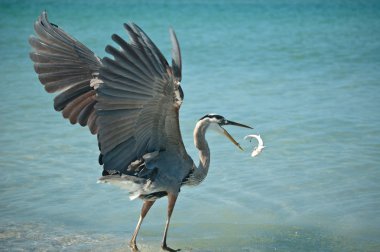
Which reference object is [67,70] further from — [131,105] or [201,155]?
[201,155]

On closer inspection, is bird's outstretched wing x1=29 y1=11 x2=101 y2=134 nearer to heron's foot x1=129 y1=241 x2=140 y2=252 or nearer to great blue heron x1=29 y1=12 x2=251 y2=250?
great blue heron x1=29 y1=12 x2=251 y2=250

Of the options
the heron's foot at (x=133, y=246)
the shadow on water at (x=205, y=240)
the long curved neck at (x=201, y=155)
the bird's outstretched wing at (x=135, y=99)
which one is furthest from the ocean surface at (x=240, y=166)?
the bird's outstretched wing at (x=135, y=99)

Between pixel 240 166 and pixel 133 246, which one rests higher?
pixel 240 166

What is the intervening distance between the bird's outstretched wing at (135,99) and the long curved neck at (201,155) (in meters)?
0.61

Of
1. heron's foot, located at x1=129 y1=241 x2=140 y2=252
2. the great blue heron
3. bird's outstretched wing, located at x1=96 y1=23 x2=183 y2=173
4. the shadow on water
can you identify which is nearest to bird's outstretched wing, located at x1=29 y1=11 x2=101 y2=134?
the great blue heron

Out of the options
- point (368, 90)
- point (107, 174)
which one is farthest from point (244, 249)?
point (368, 90)


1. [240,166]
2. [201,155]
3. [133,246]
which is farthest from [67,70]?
[240,166]

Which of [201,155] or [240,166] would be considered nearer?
[201,155]

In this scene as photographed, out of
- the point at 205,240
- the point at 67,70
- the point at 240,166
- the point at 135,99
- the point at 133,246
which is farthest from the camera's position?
the point at 240,166

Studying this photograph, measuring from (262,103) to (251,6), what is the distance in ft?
58.6

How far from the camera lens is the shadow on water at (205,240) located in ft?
20.6

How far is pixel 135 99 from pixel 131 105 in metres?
0.07

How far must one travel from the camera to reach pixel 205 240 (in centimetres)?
649

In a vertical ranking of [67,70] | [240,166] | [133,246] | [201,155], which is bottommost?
[133,246]
